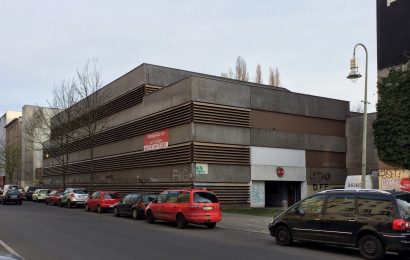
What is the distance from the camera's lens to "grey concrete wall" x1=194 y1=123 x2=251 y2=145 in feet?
103

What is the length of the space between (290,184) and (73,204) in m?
16.8

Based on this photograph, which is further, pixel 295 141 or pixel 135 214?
pixel 295 141

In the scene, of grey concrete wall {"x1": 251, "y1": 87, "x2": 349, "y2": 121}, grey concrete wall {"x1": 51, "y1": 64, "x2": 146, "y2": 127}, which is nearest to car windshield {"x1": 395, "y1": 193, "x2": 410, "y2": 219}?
grey concrete wall {"x1": 251, "y1": 87, "x2": 349, "y2": 121}

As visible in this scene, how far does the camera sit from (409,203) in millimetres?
11852

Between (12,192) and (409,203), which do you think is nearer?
(409,203)

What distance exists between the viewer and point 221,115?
32500 mm

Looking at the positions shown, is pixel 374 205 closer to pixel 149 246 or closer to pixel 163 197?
pixel 149 246

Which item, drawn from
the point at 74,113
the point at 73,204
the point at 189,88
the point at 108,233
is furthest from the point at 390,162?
the point at 74,113

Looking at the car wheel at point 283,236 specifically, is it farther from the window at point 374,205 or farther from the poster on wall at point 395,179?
the poster on wall at point 395,179

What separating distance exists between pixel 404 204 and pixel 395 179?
15926mm

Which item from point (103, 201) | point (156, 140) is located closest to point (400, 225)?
point (103, 201)

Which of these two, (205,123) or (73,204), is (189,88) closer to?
(205,123)

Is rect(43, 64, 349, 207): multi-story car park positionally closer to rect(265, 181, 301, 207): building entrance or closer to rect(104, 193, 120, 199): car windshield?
rect(265, 181, 301, 207): building entrance

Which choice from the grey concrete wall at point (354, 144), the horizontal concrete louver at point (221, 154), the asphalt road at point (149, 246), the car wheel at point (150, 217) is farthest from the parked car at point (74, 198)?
the grey concrete wall at point (354, 144)
